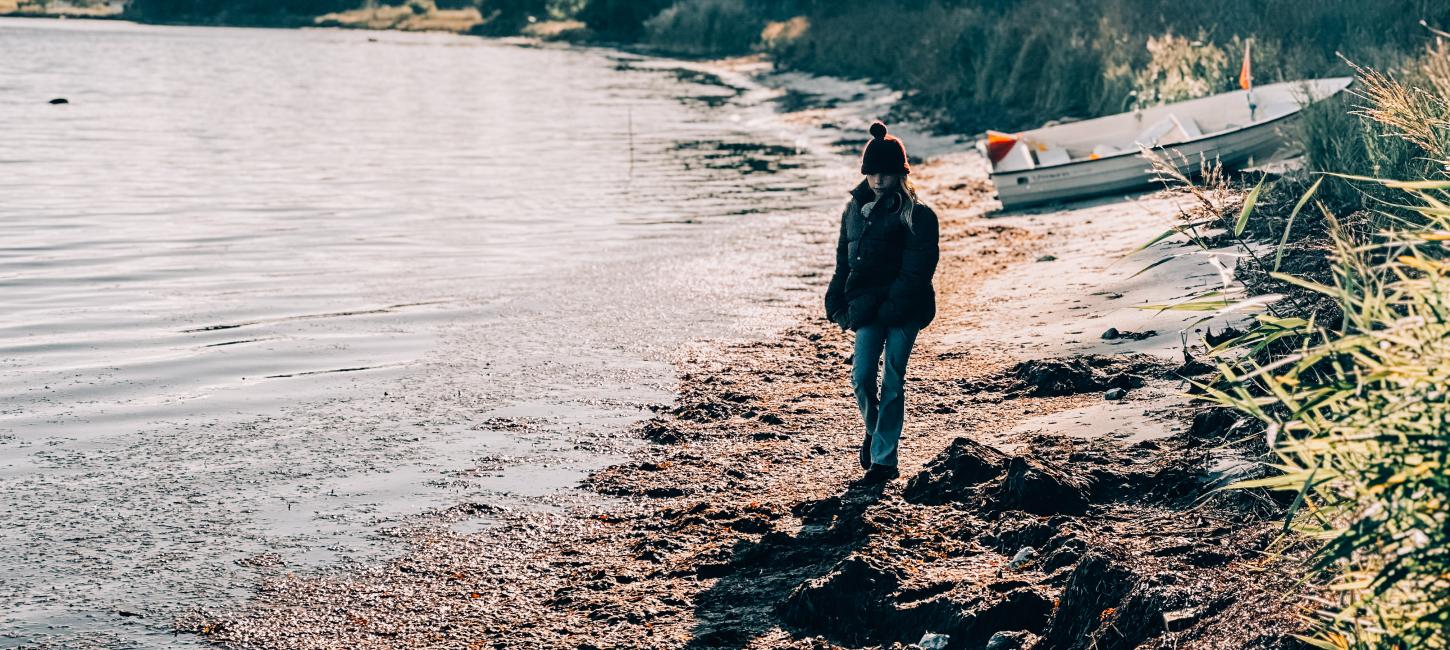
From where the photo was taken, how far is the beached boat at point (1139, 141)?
17.3 meters

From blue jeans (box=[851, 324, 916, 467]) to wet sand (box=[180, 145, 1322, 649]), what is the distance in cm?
27

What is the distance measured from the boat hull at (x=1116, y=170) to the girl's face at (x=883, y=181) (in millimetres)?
10481

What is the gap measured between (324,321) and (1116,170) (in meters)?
10.1

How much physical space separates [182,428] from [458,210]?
Result: 40.6 ft

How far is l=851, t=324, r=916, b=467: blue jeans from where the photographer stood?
25.7ft

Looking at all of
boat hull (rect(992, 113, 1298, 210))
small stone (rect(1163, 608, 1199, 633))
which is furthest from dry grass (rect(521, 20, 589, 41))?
small stone (rect(1163, 608, 1199, 633))

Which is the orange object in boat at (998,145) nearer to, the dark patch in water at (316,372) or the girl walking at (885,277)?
the dark patch in water at (316,372)

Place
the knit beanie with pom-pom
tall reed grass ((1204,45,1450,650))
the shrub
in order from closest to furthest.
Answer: tall reed grass ((1204,45,1450,650))
the knit beanie with pom-pom
the shrub

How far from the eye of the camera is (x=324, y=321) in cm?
1327

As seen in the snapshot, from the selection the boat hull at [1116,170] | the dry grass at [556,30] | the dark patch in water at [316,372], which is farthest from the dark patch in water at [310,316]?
the dry grass at [556,30]

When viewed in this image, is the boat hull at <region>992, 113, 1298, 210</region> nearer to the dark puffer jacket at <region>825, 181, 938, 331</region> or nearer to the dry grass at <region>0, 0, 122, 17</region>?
the dark puffer jacket at <region>825, 181, 938, 331</region>

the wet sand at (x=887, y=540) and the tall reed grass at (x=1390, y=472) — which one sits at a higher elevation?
the tall reed grass at (x=1390, y=472)

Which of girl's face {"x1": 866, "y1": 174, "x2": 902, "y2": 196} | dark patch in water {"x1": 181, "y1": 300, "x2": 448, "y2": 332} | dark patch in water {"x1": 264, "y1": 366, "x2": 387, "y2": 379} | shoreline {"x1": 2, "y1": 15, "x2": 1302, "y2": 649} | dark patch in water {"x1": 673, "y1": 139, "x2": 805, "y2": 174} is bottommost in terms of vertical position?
dark patch in water {"x1": 673, "y1": 139, "x2": 805, "y2": 174}

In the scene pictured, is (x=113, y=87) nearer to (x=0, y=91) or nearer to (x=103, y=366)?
(x=0, y=91)
